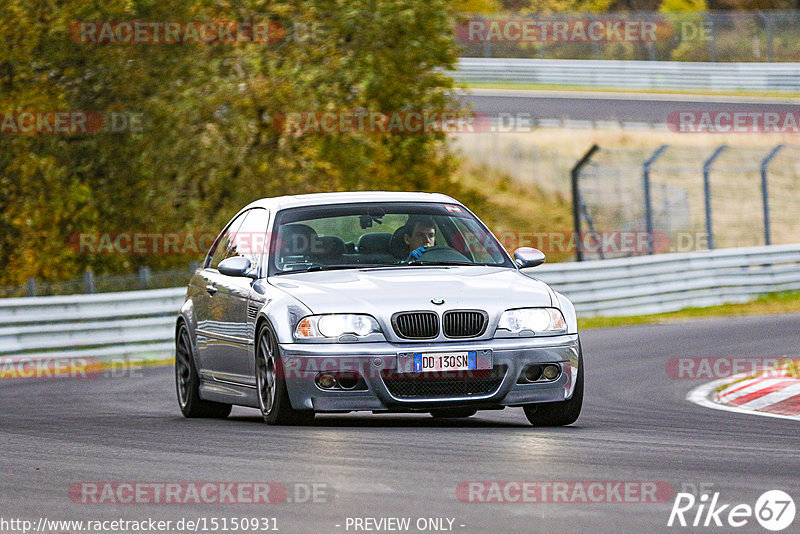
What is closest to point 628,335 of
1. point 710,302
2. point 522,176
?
point 710,302

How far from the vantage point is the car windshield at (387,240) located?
1062 centimetres

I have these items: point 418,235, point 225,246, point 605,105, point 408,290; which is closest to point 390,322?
point 408,290

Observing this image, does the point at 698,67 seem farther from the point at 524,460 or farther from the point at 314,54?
the point at 524,460

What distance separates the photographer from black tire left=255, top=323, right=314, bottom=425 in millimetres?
9812

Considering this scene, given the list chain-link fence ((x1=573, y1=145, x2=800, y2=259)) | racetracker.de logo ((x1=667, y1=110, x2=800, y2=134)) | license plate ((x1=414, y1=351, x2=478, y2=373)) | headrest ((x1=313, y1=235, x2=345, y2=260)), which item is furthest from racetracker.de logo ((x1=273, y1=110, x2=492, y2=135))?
license plate ((x1=414, y1=351, x2=478, y2=373))

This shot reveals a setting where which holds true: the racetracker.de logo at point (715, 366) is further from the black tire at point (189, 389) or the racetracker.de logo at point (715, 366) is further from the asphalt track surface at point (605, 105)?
the asphalt track surface at point (605, 105)

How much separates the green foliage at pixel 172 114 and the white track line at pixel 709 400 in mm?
12635

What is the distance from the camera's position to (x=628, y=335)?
19797mm

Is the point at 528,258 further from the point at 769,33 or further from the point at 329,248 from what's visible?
the point at 769,33

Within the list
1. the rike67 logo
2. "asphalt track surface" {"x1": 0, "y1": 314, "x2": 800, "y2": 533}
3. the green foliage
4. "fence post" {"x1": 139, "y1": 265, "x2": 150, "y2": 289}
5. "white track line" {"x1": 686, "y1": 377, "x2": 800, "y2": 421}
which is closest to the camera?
the rike67 logo

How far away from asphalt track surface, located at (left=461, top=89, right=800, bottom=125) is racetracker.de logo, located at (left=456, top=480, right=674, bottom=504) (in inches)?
1380

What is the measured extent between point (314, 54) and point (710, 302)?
845 centimetres

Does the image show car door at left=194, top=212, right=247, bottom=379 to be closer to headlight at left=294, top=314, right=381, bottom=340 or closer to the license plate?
headlight at left=294, top=314, right=381, bottom=340

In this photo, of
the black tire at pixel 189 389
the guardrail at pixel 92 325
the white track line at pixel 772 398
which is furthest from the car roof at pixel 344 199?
the guardrail at pixel 92 325
